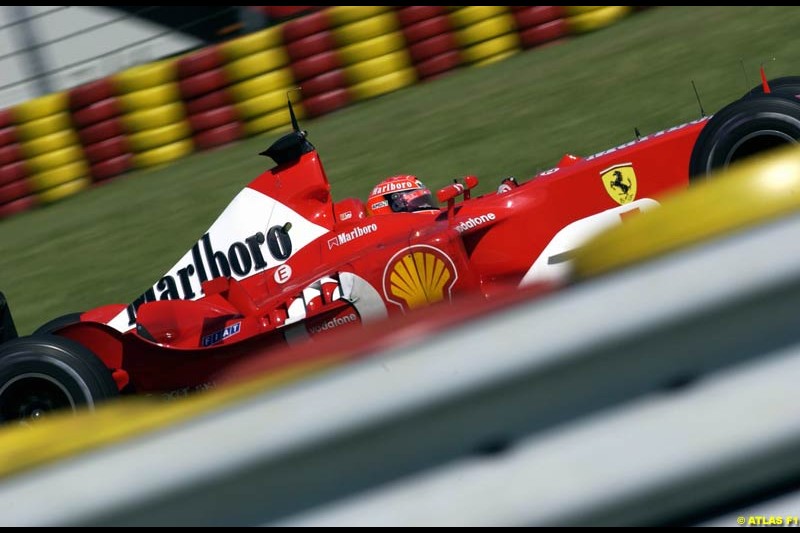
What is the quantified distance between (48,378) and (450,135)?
6024 millimetres

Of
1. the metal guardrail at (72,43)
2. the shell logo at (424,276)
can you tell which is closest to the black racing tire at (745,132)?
the shell logo at (424,276)

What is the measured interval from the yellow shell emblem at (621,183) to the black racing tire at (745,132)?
1.36ft

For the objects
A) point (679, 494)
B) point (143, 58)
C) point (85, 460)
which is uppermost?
point (143, 58)

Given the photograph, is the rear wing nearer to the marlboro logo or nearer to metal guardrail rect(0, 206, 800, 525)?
the marlboro logo

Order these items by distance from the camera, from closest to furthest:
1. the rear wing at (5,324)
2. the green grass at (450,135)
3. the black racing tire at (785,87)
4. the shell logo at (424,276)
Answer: the black racing tire at (785,87) < the shell logo at (424,276) < the rear wing at (5,324) < the green grass at (450,135)

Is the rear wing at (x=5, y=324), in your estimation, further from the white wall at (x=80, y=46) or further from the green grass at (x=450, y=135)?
the white wall at (x=80, y=46)

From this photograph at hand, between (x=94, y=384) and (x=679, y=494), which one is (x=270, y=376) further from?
(x=94, y=384)

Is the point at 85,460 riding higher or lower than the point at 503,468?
higher

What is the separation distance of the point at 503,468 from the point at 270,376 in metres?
0.44

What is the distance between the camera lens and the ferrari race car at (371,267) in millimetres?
4836

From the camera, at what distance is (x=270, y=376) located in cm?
180

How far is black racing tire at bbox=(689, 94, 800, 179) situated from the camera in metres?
4.26

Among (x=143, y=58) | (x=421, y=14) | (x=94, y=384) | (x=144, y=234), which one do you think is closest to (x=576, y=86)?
(x=421, y=14)

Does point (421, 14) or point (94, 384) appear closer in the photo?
point (94, 384)
